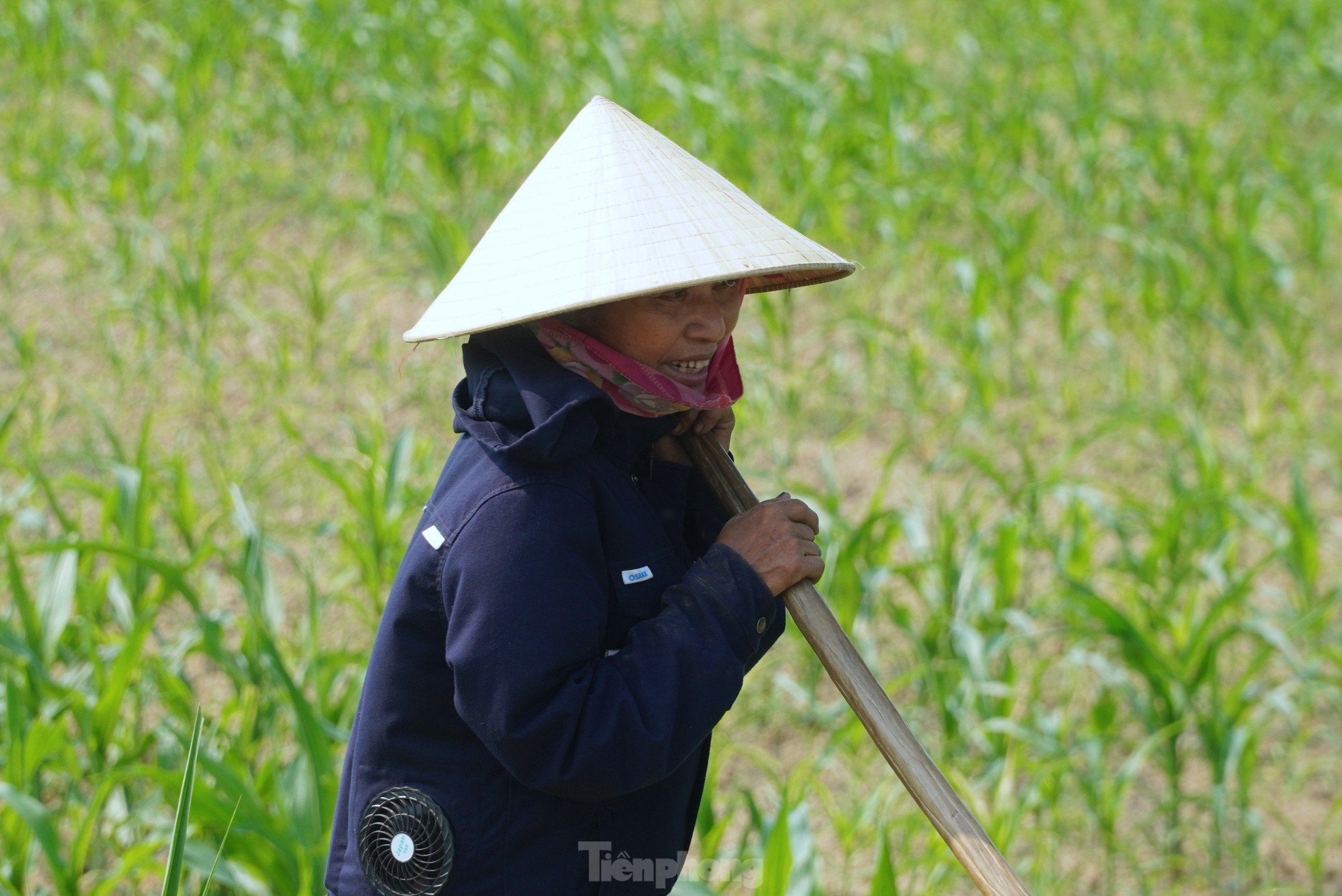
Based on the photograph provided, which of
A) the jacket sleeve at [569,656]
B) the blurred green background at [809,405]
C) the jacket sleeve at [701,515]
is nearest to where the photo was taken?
the jacket sleeve at [569,656]

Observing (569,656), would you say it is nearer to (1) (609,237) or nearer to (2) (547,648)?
(2) (547,648)

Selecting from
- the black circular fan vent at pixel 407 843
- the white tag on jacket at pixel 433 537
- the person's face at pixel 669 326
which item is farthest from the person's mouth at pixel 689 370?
the black circular fan vent at pixel 407 843

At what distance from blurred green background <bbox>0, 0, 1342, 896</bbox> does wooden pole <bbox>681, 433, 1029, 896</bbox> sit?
528mm

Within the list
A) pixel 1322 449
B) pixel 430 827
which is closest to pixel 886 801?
pixel 430 827

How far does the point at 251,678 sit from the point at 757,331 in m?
2.09

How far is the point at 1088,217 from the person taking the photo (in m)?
4.39

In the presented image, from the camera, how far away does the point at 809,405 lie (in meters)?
3.82

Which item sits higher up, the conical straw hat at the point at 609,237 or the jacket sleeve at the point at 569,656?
the conical straw hat at the point at 609,237

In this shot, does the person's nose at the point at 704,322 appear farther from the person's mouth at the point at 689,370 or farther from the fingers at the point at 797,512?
the fingers at the point at 797,512

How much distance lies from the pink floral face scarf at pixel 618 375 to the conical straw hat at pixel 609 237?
0.06 m

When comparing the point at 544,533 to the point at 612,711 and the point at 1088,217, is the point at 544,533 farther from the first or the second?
the point at 1088,217

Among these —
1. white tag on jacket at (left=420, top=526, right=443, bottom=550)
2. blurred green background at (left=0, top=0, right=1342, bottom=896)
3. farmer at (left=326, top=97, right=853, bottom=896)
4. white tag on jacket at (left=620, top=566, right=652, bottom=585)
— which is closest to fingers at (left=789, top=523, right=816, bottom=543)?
farmer at (left=326, top=97, right=853, bottom=896)

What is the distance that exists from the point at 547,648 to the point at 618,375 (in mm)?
260

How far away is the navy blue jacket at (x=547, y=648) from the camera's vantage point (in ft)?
3.73
